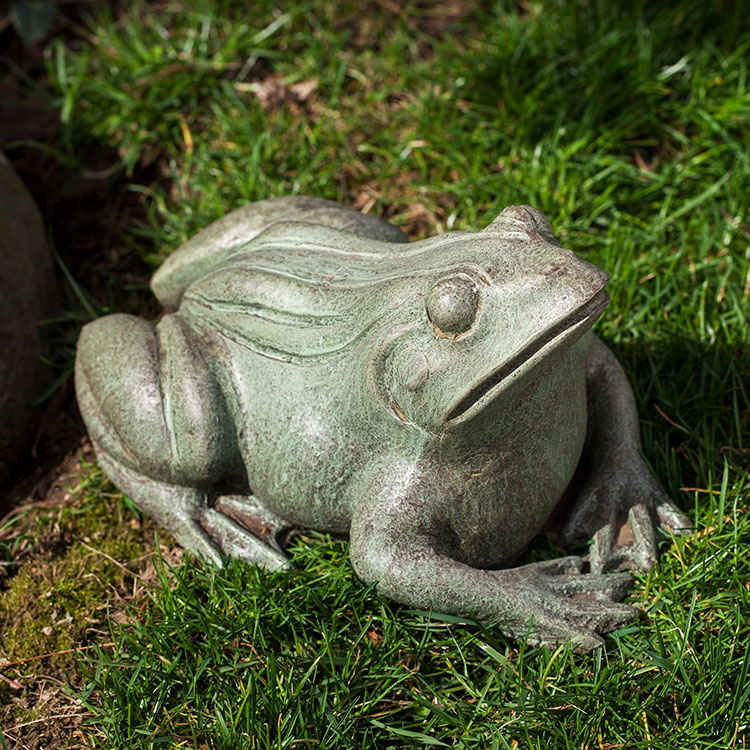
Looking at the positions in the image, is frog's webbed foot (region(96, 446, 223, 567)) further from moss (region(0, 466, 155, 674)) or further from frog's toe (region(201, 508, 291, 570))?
moss (region(0, 466, 155, 674))

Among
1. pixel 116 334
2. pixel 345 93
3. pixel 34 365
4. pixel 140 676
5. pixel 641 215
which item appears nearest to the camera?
pixel 140 676

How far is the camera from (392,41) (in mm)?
4977

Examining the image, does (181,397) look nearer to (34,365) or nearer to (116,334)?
(116,334)

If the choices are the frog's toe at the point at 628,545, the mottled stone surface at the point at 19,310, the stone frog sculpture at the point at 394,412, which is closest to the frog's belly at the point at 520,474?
the stone frog sculpture at the point at 394,412

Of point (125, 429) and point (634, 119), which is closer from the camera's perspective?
point (125, 429)

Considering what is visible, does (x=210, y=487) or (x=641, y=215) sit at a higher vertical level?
(x=210, y=487)

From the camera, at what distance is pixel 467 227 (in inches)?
162

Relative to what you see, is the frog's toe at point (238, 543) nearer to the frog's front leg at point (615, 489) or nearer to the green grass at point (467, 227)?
the green grass at point (467, 227)

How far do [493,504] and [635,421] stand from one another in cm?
78

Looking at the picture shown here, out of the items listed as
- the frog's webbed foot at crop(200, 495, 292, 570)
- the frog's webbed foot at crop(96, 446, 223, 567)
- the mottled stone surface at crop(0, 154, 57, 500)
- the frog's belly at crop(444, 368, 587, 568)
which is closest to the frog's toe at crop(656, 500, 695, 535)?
the frog's belly at crop(444, 368, 587, 568)

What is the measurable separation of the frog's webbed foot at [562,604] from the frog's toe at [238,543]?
78 cm

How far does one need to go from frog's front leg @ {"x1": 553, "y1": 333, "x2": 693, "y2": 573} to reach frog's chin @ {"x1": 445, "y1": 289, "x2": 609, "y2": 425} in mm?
756

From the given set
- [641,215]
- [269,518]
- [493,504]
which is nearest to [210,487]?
[269,518]

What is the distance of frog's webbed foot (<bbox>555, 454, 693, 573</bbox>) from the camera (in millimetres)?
3047
